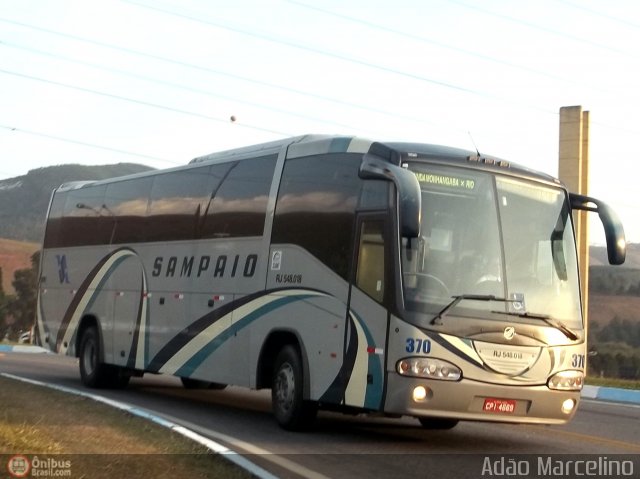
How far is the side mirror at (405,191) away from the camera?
36.1ft

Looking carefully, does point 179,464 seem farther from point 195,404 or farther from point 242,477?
point 195,404

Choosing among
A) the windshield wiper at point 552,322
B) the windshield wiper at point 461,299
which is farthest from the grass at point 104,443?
the windshield wiper at point 552,322

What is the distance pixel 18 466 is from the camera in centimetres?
831

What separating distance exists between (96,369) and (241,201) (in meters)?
5.59

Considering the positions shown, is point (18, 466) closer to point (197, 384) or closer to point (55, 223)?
point (197, 384)

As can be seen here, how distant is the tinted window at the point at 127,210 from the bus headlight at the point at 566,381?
8.69 m

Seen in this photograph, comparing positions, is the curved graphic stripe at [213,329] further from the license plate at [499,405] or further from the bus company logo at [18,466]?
the bus company logo at [18,466]

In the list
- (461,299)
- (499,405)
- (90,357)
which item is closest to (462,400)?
(499,405)

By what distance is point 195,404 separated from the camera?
17.2 m

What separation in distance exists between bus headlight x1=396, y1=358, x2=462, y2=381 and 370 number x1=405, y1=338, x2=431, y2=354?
3.4 inches

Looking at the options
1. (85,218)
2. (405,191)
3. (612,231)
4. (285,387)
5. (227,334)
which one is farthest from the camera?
→ (85,218)

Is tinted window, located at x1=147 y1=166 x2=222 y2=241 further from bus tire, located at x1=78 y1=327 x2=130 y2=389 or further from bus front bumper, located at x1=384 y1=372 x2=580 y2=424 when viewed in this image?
bus front bumper, located at x1=384 y1=372 x2=580 y2=424

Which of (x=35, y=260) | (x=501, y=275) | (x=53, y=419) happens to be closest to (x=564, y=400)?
(x=501, y=275)

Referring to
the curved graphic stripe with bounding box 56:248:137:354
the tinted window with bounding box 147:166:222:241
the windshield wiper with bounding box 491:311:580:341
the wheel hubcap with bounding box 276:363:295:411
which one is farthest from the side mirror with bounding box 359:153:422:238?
the curved graphic stripe with bounding box 56:248:137:354
